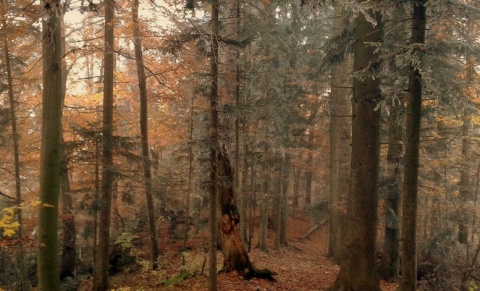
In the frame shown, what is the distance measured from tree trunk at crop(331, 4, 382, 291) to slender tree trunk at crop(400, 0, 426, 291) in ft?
4.37

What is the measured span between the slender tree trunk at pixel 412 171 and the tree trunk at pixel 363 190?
4.37 feet

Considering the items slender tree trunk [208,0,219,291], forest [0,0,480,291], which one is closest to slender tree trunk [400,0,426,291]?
forest [0,0,480,291]

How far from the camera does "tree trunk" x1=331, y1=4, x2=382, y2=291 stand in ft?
25.0

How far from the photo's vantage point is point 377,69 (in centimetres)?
693

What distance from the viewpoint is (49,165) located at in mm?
5879

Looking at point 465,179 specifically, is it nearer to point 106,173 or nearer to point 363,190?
point 363,190

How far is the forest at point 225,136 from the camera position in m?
6.20

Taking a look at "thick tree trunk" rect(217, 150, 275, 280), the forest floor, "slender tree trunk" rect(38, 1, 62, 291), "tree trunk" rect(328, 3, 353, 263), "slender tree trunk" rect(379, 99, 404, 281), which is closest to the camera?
"slender tree trunk" rect(38, 1, 62, 291)

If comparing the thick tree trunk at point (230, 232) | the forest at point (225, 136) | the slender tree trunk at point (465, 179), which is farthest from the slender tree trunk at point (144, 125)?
the slender tree trunk at point (465, 179)

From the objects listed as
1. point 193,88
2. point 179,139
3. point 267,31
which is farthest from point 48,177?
point 179,139

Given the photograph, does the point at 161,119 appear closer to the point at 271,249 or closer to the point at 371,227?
the point at 271,249

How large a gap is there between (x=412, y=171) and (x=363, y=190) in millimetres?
1659

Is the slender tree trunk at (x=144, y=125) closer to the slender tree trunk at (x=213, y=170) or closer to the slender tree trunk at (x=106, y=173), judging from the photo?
the slender tree trunk at (x=106, y=173)

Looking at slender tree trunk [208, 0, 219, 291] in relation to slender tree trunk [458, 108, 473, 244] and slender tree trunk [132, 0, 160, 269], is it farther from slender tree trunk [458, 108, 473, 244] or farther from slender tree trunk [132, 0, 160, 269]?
slender tree trunk [458, 108, 473, 244]
